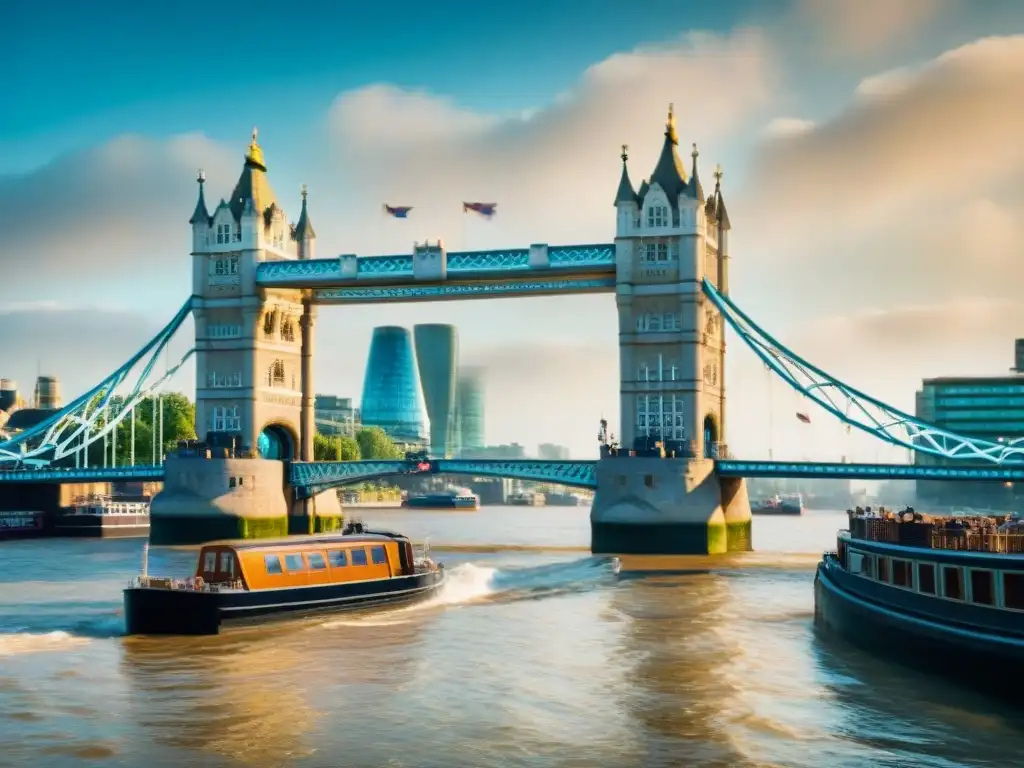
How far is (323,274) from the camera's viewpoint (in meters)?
A: 75.6

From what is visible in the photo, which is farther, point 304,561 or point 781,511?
point 781,511

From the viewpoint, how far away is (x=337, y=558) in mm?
38625

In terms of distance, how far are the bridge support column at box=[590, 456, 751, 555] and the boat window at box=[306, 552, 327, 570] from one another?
28186 millimetres

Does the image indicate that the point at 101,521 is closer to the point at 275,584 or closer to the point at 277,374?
the point at 277,374

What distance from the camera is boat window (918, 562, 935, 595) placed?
2906 cm

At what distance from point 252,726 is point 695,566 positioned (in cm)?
3683

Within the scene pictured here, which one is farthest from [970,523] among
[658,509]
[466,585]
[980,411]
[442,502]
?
[442,502]

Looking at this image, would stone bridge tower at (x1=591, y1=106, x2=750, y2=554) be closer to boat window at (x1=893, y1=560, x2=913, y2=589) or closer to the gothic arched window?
the gothic arched window

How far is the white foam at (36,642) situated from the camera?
31.4m

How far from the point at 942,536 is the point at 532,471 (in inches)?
1706

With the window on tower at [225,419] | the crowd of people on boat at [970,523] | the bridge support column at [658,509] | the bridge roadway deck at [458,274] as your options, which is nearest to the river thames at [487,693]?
the crowd of people on boat at [970,523]

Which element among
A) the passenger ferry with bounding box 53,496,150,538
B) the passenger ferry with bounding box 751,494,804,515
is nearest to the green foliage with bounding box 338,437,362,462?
the passenger ferry with bounding box 53,496,150,538

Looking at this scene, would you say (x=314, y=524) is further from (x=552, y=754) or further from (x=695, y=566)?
(x=552, y=754)

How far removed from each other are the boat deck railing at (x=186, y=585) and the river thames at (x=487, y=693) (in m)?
1.39
